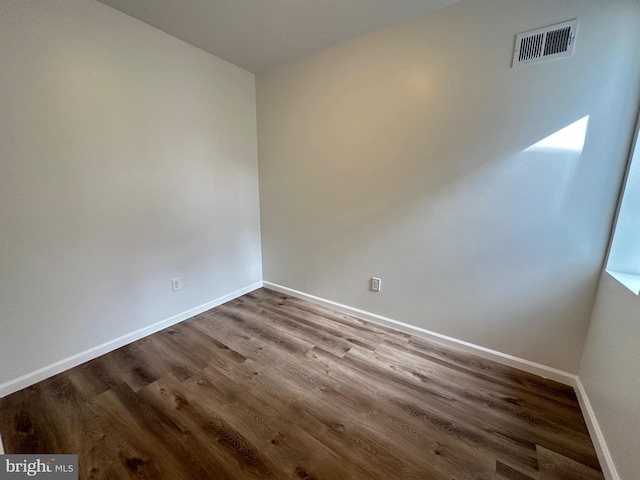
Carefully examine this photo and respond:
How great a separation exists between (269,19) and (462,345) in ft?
9.33

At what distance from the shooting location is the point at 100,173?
1.82 metres

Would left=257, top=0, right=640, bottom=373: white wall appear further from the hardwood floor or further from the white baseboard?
the hardwood floor

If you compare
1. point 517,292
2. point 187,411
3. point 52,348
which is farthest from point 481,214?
point 52,348

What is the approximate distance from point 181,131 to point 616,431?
128 inches

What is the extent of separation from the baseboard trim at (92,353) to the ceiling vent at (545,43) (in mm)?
3153

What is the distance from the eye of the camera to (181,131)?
223 cm

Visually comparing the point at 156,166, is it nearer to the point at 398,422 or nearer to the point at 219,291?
the point at 219,291

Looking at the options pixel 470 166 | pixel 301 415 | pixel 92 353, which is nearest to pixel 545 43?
pixel 470 166

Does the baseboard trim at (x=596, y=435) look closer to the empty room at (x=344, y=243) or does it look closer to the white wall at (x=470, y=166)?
the empty room at (x=344, y=243)

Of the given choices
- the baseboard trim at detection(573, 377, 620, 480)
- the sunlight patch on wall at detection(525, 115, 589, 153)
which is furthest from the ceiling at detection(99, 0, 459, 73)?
the baseboard trim at detection(573, 377, 620, 480)

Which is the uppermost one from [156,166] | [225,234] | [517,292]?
[156,166]

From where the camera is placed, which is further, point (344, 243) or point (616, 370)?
point (344, 243)

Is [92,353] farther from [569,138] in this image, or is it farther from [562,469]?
[569,138]

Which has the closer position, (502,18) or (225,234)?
(502,18)
